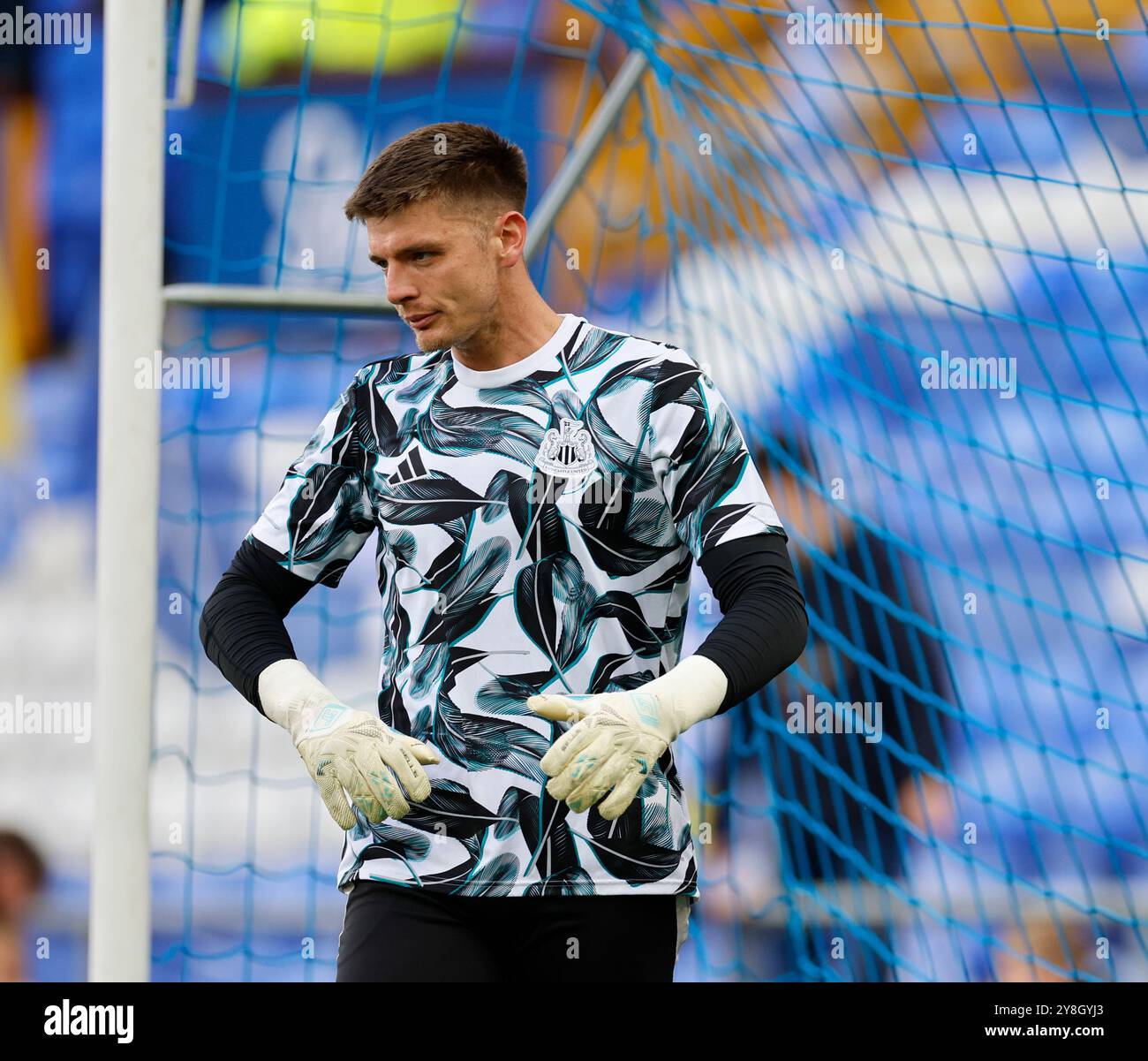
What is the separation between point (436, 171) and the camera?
1383mm

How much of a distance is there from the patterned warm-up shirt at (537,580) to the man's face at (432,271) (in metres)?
0.06

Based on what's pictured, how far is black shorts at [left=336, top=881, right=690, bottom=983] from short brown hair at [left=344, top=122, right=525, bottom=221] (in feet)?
2.13

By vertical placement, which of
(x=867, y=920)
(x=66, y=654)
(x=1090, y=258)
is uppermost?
(x=1090, y=258)

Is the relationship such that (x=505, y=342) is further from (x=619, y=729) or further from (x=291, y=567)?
(x=619, y=729)

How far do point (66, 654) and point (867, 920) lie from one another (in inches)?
85.7

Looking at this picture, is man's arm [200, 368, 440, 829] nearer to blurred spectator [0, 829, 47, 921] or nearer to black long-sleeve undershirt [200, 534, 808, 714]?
black long-sleeve undershirt [200, 534, 808, 714]

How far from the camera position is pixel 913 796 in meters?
3.05

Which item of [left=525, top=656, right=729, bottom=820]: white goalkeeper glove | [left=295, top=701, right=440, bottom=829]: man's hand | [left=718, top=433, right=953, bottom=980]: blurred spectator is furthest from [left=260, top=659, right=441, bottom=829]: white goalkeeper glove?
[left=718, top=433, right=953, bottom=980]: blurred spectator

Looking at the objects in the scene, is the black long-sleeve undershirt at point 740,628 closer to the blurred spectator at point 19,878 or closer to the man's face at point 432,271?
the man's face at point 432,271

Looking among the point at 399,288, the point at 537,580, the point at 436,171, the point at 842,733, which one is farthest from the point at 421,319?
the point at 842,733

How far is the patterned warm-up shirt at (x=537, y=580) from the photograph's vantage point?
132cm

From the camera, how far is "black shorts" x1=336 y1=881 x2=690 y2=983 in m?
1.30
